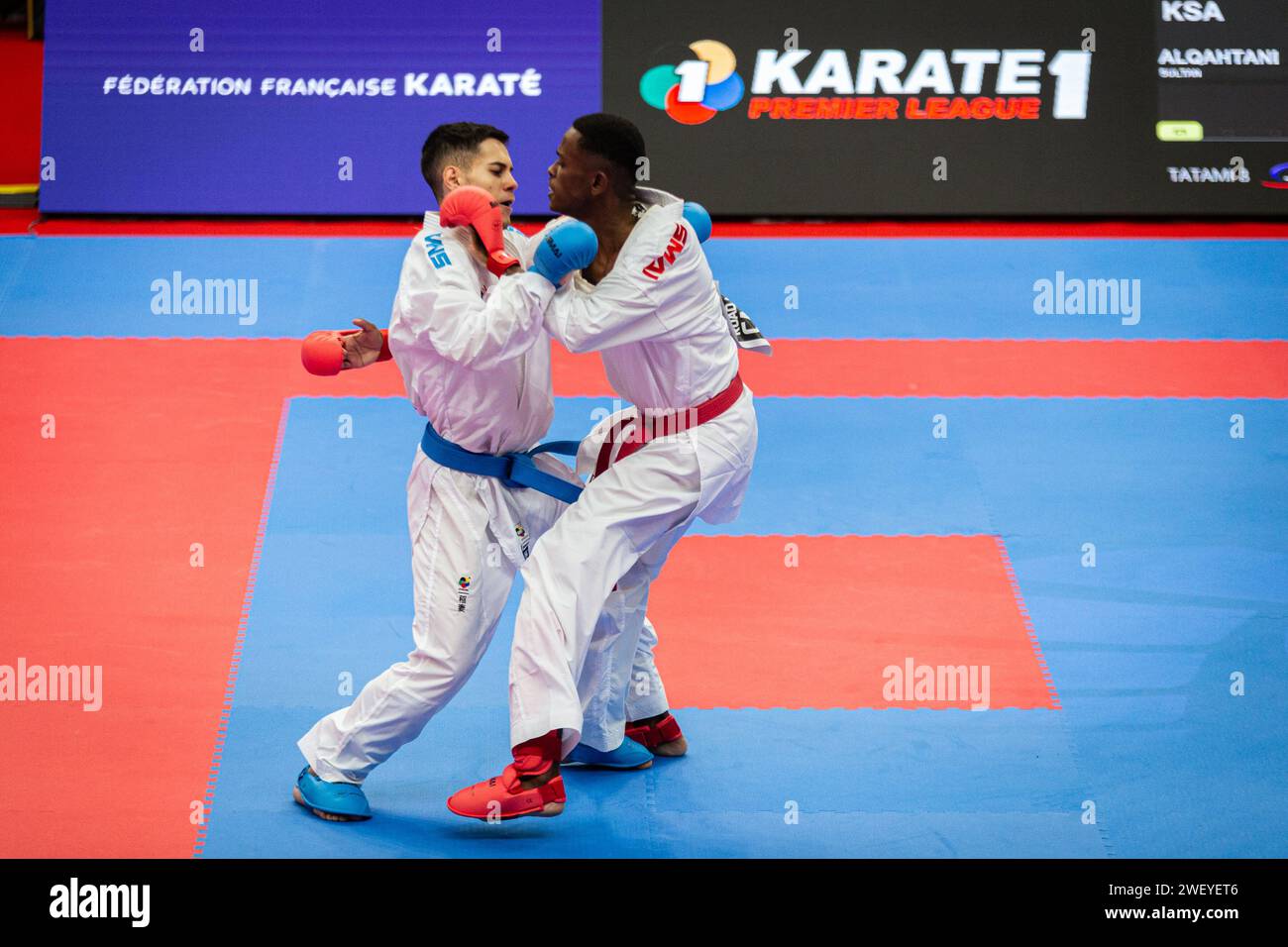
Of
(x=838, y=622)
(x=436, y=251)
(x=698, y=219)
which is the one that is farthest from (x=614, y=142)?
(x=838, y=622)

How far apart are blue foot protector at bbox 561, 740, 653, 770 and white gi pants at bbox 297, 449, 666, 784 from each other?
54 centimetres

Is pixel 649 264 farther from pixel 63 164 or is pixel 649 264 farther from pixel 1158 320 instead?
pixel 63 164

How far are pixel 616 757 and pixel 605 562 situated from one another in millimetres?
957

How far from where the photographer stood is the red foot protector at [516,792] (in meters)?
5.51

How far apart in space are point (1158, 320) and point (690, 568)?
4458 mm

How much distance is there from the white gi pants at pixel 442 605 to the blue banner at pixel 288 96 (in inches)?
255

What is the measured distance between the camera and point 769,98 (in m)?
11.9

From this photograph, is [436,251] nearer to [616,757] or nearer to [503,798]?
[503,798]

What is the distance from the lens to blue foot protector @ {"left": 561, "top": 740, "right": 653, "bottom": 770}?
20.1 feet

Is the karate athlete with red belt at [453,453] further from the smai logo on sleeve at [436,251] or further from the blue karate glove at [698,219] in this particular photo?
the blue karate glove at [698,219]

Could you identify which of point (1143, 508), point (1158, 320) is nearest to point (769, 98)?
point (1158, 320)

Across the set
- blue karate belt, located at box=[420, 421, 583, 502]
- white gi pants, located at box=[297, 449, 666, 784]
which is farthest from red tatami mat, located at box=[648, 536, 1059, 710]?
blue karate belt, located at box=[420, 421, 583, 502]

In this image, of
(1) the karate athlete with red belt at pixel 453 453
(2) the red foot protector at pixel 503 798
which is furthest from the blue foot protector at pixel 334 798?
(2) the red foot protector at pixel 503 798

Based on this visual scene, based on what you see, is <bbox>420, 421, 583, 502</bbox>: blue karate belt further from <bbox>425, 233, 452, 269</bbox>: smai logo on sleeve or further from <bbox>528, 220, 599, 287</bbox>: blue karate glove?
<bbox>528, 220, 599, 287</bbox>: blue karate glove
